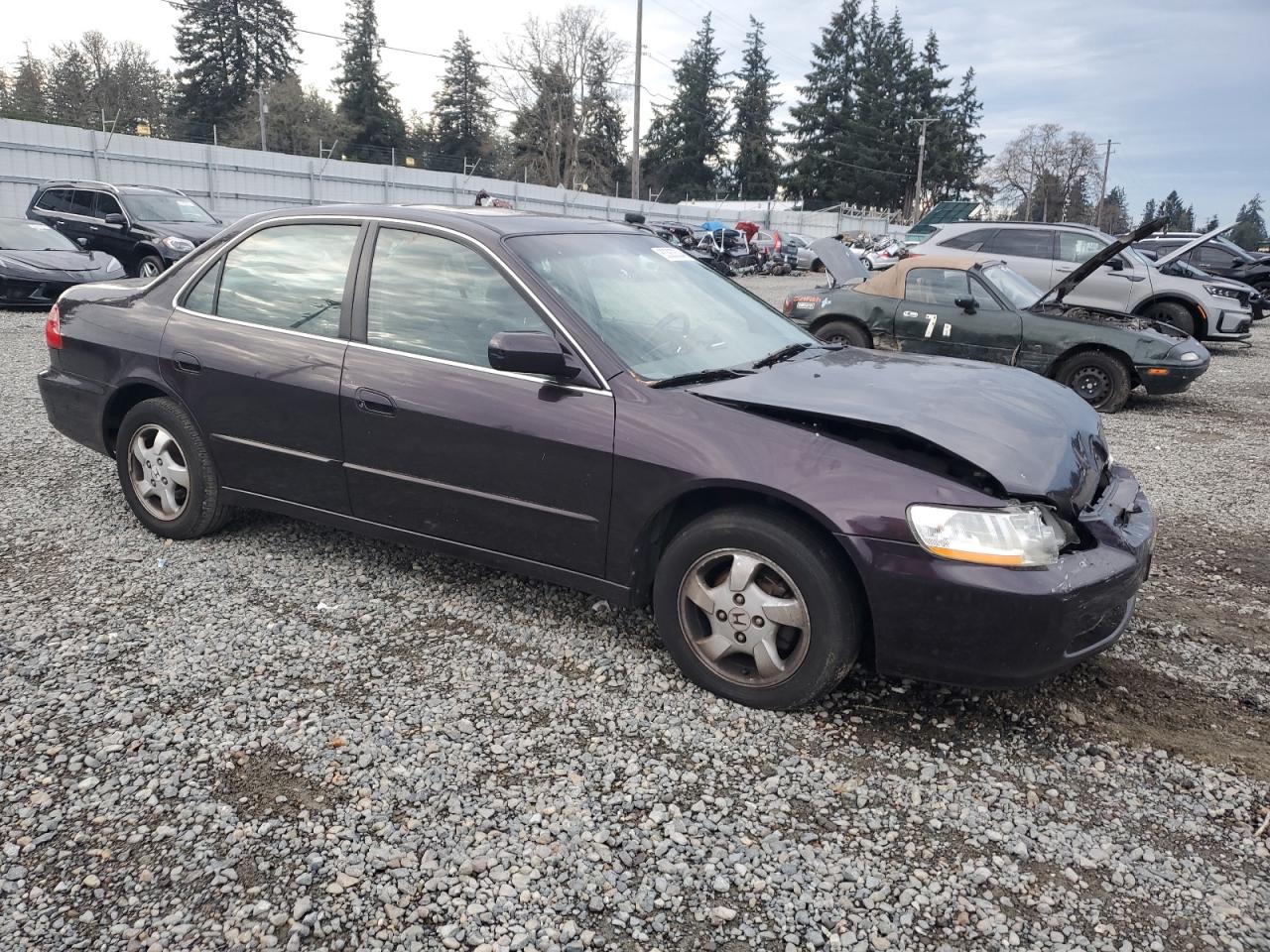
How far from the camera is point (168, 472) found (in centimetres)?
439

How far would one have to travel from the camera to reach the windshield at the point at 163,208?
14977 millimetres

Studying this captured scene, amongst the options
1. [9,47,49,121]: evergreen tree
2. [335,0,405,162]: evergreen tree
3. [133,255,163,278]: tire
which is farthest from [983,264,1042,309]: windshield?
[335,0,405,162]: evergreen tree

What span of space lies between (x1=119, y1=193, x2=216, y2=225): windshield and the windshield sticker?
44.7 ft

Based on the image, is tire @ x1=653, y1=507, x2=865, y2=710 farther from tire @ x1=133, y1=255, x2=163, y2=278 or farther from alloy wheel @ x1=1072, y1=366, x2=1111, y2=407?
tire @ x1=133, y1=255, x2=163, y2=278

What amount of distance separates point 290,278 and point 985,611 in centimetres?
317

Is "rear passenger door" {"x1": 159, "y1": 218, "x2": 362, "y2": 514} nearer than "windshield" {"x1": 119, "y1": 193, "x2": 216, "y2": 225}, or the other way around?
"rear passenger door" {"x1": 159, "y1": 218, "x2": 362, "y2": 514}

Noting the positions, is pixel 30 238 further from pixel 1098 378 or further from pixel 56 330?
pixel 1098 378

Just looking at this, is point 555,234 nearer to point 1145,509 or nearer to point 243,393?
point 243,393

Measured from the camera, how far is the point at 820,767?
9.30 ft

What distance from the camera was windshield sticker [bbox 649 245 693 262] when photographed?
167 inches

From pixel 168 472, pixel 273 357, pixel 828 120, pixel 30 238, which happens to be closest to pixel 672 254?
pixel 273 357

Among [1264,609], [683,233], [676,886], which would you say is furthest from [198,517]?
[683,233]

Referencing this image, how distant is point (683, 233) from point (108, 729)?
26.9 meters

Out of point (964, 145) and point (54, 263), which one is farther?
point (964, 145)
